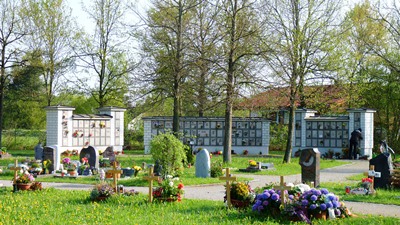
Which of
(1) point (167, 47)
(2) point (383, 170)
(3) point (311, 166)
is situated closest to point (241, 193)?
(3) point (311, 166)

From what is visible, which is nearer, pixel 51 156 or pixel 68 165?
pixel 51 156

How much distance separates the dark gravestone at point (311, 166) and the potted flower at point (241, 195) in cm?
426

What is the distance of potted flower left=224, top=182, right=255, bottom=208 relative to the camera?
1223cm

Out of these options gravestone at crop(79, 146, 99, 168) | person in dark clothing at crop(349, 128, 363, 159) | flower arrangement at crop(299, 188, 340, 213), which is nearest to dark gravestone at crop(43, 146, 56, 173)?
gravestone at crop(79, 146, 99, 168)

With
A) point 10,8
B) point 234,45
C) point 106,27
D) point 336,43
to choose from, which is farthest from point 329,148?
point 10,8

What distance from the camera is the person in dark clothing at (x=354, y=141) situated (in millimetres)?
30922

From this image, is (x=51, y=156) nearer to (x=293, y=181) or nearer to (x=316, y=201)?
(x=293, y=181)

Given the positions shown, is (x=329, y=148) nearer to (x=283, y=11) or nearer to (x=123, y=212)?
(x=283, y=11)

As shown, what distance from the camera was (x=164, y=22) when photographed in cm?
2664

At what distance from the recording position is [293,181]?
61.5 feet

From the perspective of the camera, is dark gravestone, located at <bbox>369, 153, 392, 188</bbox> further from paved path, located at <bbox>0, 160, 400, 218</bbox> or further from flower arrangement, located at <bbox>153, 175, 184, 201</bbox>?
flower arrangement, located at <bbox>153, 175, 184, 201</bbox>

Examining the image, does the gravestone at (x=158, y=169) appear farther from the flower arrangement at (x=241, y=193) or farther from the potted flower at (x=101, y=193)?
the flower arrangement at (x=241, y=193)

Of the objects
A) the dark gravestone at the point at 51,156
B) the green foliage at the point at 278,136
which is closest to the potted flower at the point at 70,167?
the dark gravestone at the point at 51,156

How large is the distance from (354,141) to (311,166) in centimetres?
1556
